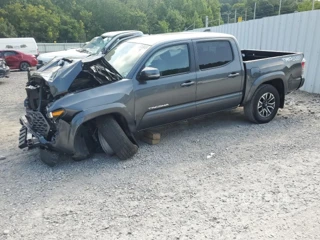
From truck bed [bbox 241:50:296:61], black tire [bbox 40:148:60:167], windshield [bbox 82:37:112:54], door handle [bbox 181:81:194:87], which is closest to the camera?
black tire [bbox 40:148:60:167]

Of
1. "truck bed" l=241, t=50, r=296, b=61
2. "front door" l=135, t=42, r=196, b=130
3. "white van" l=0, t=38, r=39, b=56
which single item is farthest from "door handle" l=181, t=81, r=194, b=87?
"white van" l=0, t=38, r=39, b=56

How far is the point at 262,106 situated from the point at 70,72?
3801 millimetres

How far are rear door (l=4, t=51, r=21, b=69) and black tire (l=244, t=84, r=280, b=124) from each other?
670 inches

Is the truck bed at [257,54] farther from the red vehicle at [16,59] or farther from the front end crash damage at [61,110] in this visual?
the red vehicle at [16,59]

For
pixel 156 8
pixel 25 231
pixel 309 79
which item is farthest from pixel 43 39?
pixel 25 231

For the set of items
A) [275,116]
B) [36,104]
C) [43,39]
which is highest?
[36,104]

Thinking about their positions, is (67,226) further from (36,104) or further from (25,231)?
(36,104)

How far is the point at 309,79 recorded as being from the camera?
→ 27.0 ft

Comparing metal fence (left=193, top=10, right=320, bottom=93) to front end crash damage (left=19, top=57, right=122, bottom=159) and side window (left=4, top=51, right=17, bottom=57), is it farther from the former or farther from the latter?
side window (left=4, top=51, right=17, bottom=57)

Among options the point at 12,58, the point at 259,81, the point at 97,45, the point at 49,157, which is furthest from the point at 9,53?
the point at 259,81

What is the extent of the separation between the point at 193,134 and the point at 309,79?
4891 millimetres

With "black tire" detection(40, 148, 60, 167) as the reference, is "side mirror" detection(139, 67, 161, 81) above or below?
above

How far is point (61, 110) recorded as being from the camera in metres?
3.85

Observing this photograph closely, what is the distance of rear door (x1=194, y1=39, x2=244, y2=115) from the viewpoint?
5.00m
